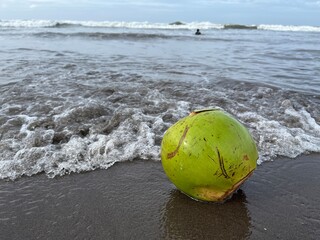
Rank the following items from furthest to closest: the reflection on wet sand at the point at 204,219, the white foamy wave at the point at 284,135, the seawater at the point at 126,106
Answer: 1. the white foamy wave at the point at 284,135
2. the seawater at the point at 126,106
3. the reflection on wet sand at the point at 204,219

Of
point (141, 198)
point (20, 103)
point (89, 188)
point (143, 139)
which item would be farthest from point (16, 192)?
point (20, 103)

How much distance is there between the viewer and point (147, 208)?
9.37ft

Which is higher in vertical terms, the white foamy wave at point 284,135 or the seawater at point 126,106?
the white foamy wave at point 284,135

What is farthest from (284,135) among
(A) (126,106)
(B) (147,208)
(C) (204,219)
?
(A) (126,106)

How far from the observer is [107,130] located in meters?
4.47

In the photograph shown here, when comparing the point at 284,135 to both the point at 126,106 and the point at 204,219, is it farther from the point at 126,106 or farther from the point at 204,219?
the point at 126,106

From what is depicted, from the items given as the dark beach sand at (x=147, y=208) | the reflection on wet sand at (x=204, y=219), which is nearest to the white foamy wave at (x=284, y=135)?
the dark beach sand at (x=147, y=208)

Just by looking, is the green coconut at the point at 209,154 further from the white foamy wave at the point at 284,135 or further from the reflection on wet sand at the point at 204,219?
the white foamy wave at the point at 284,135

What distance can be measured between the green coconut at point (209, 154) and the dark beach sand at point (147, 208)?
0.22 m

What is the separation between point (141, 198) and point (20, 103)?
322cm

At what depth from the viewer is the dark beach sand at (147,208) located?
2568mm

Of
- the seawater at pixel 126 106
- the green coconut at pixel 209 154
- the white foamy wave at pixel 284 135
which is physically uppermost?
the green coconut at pixel 209 154

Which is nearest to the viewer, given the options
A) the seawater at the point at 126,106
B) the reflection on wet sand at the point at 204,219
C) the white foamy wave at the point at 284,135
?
the reflection on wet sand at the point at 204,219

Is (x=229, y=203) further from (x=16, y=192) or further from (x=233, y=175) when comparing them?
(x=16, y=192)
